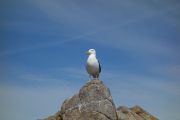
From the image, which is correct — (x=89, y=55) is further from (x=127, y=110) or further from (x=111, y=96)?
(x=127, y=110)

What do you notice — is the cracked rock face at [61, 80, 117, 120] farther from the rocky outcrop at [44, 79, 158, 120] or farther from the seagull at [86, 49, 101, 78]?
the seagull at [86, 49, 101, 78]

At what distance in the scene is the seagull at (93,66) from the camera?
2759cm

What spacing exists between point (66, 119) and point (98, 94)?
109 inches

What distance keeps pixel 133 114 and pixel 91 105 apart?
14.8ft

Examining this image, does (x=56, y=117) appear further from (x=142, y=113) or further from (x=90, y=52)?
(x=142, y=113)

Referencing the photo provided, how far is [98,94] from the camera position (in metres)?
27.0

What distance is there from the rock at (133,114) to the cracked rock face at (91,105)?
1.27m

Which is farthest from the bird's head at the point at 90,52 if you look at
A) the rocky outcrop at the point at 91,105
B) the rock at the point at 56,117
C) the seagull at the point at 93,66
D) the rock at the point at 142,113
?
the rock at the point at 142,113

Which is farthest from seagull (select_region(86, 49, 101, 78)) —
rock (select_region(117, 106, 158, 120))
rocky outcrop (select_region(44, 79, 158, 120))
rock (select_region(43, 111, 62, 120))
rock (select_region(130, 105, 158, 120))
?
rock (select_region(130, 105, 158, 120))

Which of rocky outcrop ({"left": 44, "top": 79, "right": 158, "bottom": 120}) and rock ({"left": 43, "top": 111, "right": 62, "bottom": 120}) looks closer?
rocky outcrop ({"left": 44, "top": 79, "right": 158, "bottom": 120})

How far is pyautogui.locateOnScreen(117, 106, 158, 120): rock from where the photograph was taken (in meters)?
28.4

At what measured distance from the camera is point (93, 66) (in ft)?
90.5

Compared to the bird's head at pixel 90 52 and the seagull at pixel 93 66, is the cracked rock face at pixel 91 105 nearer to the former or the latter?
the seagull at pixel 93 66

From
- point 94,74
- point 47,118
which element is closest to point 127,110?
point 94,74
